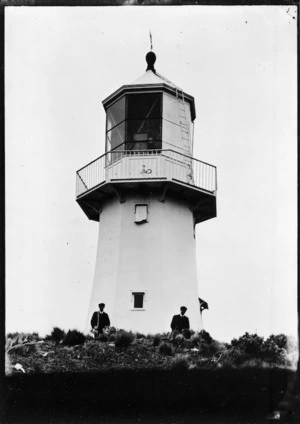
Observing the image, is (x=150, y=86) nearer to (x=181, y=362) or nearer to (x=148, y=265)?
(x=148, y=265)

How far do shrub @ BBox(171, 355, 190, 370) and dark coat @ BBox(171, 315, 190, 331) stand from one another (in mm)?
2160

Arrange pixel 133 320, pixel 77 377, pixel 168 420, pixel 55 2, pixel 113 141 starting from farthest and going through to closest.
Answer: pixel 113 141, pixel 133 320, pixel 77 377, pixel 168 420, pixel 55 2

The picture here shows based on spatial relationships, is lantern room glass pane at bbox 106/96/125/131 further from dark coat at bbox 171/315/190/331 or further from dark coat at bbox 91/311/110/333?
dark coat at bbox 171/315/190/331

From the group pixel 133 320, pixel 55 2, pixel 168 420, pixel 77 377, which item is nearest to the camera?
pixel 55 2

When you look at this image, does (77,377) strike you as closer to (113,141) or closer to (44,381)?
(44,381)

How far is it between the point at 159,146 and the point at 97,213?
3283mm

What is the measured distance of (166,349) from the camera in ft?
54.5

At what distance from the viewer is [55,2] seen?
12922 millimetres

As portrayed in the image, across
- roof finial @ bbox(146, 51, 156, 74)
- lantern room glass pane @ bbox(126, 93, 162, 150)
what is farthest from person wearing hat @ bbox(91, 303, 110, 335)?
roof finial @ bbox(146, 51, 156, 74)

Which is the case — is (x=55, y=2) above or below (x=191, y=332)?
above

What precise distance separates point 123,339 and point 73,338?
127cm

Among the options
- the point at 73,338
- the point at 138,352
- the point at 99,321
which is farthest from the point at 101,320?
the point at 138,352

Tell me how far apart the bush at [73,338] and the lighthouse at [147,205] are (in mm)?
1754

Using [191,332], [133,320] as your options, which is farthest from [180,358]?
[133,320]
